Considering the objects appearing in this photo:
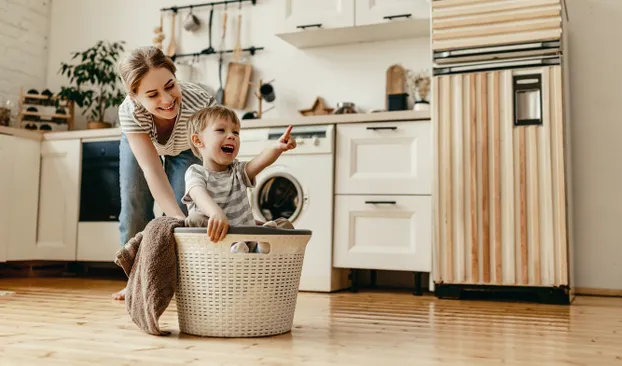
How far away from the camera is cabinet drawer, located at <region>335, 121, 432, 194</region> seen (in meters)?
2.87

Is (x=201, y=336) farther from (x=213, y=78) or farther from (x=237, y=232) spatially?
(x=213, y=78)

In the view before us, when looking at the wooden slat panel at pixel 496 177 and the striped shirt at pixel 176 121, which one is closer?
the striped shirt at pixel 176 121

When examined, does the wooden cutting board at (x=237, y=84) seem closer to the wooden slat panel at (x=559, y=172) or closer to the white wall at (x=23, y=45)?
the white wall at (x=23, y=45)

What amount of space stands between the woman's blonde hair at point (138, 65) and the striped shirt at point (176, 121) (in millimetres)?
121

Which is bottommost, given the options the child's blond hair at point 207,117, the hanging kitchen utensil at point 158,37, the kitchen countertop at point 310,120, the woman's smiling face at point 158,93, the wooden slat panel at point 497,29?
the child's blond hair at point 207,117

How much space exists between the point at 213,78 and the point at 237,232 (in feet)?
8.56

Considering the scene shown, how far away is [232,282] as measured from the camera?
1.50 metres

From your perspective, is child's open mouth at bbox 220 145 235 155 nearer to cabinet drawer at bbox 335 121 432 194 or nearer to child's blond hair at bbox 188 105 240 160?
child's blond hair at bbox 188 105 240 160

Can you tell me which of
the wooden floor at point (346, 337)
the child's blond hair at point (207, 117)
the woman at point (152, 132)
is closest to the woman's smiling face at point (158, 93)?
the woman at point (152, 132)

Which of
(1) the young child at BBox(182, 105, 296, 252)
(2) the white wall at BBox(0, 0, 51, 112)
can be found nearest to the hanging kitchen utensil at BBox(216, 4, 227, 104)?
(2) the white wall at BBox(0, 0, 51, 112)

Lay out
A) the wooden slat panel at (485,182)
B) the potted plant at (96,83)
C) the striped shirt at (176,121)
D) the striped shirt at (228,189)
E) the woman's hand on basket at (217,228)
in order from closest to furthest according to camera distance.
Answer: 1. the woman's hand on basket at (217,228)
2. the striped shirt at (228,189)
3. the striped shirt at (176,121)
4. the wooden slat panel at (485,182)
5. the potted plant at (96,83)

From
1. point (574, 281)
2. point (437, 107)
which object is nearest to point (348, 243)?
point (437, 107)

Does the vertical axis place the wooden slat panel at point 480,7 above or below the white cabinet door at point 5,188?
above

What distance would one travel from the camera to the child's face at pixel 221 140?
64.7 inches
